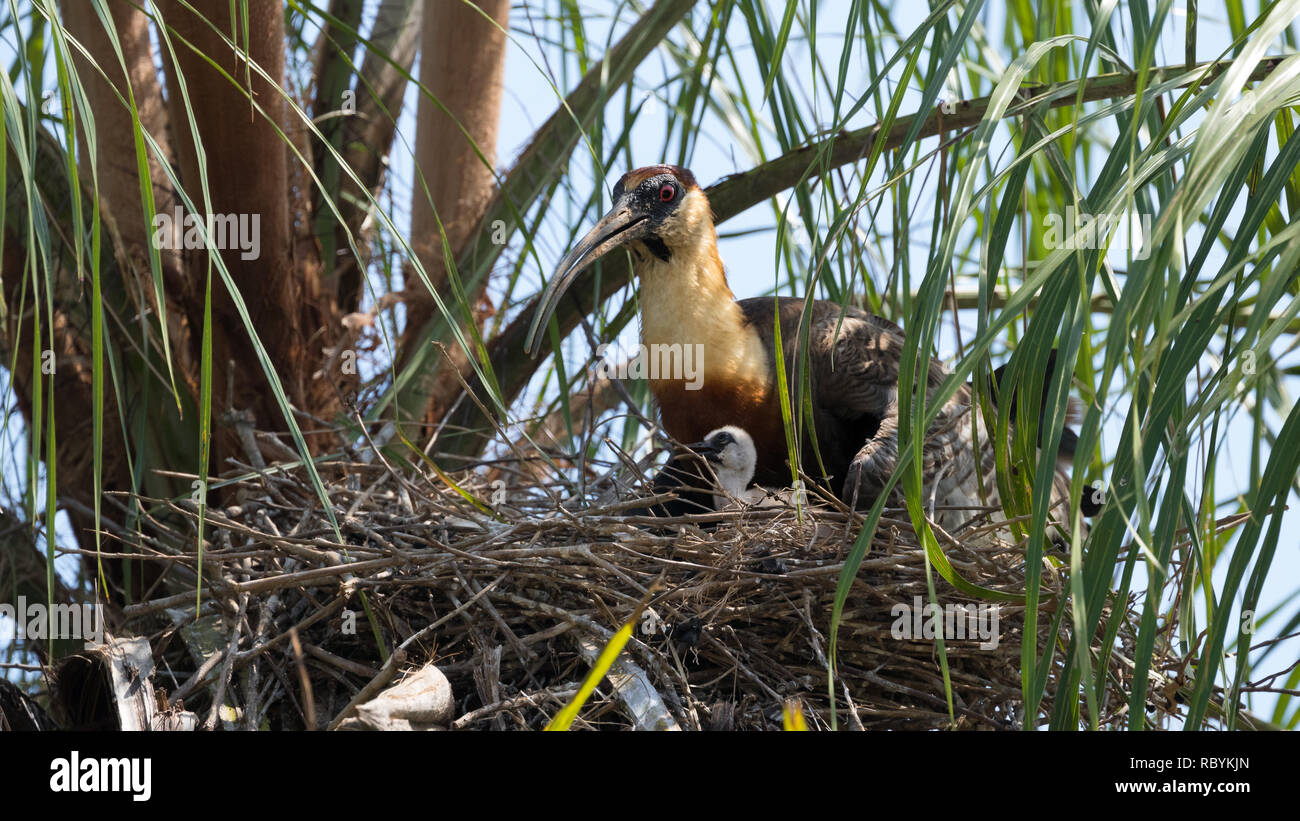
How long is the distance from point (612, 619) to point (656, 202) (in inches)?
71.6

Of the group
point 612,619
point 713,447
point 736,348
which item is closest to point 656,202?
point 736,348

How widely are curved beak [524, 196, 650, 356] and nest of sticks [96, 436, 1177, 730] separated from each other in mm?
671

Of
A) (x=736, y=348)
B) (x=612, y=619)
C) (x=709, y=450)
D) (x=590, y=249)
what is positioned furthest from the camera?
(x=736, y=348)

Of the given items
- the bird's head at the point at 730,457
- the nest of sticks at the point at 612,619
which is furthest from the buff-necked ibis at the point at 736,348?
the nest of sticks at the point at 612,619

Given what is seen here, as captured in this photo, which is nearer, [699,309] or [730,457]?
[730,457]

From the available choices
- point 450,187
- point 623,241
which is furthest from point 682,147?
point 450,187

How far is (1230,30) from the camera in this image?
4.10 meters

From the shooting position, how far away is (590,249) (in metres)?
4.72

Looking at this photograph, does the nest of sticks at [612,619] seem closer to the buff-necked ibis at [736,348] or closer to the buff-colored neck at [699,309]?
the buff-necked ibis at [736,348]

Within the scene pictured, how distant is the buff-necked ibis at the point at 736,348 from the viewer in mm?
4758

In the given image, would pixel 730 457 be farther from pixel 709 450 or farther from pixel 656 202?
pixel 656 202

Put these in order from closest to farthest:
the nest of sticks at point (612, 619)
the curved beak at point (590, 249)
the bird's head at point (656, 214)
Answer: the nest of sticks at point (612, 619) → the curved beak at point (590, 249) → the bird's head at point (656, 214)

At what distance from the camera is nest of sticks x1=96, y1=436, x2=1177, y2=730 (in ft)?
12.2
